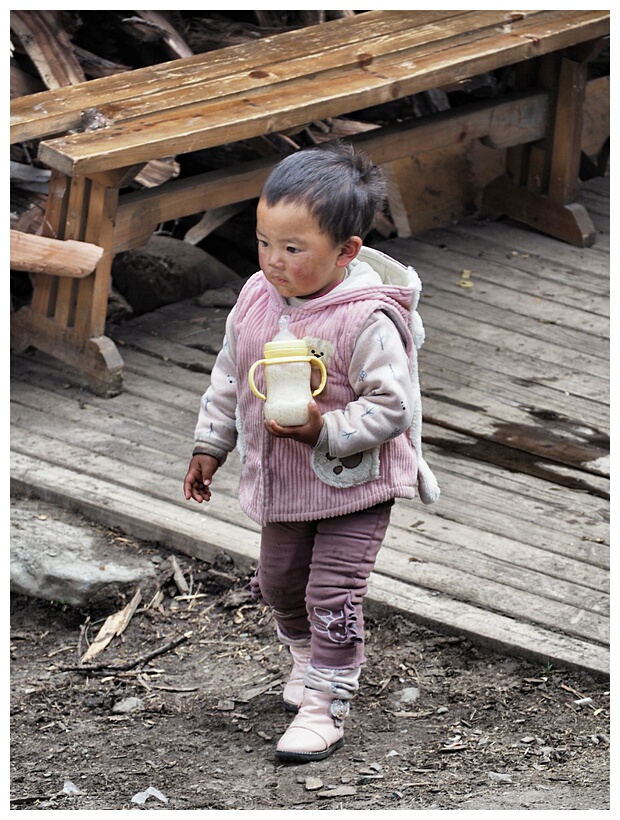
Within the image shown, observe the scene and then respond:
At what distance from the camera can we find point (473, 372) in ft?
18.0

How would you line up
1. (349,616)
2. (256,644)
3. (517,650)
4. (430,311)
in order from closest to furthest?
1. (349,616)
2. (517,650)
3. (256,644)
4. (430,311)

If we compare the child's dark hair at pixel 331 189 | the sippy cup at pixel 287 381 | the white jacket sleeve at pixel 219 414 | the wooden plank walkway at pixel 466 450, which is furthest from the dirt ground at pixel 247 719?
the child's dark hair at pixel 331 189

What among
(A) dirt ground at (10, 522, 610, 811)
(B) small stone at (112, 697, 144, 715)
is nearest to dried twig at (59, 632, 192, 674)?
(A) dirt ground at (10, 522, 610, 811)

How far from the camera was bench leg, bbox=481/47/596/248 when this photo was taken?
6.96 metres

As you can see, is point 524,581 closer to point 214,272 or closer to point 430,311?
point 430,311

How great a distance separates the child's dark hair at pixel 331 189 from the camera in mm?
2723

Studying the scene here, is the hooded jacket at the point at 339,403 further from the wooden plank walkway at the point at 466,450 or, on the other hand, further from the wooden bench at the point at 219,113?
the wooden bench at the point at 219,113

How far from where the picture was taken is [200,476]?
3.09 m

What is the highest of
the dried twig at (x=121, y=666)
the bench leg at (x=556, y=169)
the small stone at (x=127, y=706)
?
the bench leg at (x=556, y=169)

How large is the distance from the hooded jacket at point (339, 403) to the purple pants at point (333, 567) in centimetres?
7

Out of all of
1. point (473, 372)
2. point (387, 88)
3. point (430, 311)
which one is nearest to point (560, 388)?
point (473, 372)

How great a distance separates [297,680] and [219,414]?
0.78 meters

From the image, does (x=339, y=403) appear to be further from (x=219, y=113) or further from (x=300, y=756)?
(x=219, y=113)

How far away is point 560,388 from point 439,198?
2329 mm
